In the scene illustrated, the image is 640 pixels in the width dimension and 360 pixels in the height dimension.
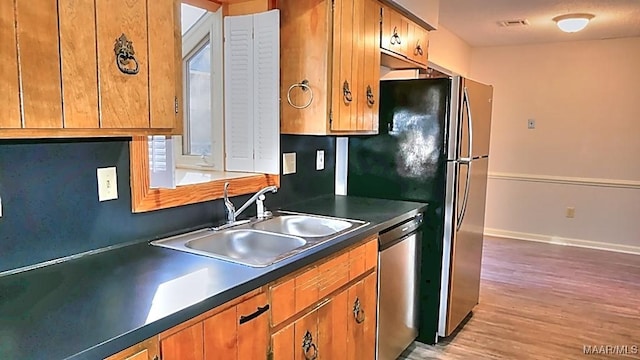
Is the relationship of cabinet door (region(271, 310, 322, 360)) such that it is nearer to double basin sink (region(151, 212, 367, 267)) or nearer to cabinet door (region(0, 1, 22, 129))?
double basin sink (region(151, 212, 367, 267))

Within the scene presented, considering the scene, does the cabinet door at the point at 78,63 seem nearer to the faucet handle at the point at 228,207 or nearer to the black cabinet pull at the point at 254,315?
the black cabinet pull at the point at 254,315

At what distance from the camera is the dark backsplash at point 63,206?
1409 millimetres

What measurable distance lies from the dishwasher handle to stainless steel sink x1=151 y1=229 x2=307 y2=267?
519 mm

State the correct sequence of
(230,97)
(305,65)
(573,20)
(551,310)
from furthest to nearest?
(573,20)
(551,310)
(230,97)
(305,65)

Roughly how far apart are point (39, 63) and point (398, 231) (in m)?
1.84

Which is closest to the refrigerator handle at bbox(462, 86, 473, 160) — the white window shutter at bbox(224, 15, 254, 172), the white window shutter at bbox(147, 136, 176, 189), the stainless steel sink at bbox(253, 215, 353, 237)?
the stainless steel sink at bbox(253, 215, 353, 237)

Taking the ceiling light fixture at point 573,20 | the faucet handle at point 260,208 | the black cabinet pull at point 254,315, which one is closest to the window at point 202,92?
the faucet handle at point 260,208

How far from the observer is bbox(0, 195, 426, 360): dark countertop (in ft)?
3.38

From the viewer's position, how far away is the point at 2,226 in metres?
1.39

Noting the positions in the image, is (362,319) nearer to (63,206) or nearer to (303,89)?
(303,89)

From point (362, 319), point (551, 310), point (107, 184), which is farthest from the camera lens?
point (551, 310)

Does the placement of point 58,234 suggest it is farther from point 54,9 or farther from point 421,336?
point 421,336

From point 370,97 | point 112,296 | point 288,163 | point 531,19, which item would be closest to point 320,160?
point 288,163

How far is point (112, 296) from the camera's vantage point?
127cm
